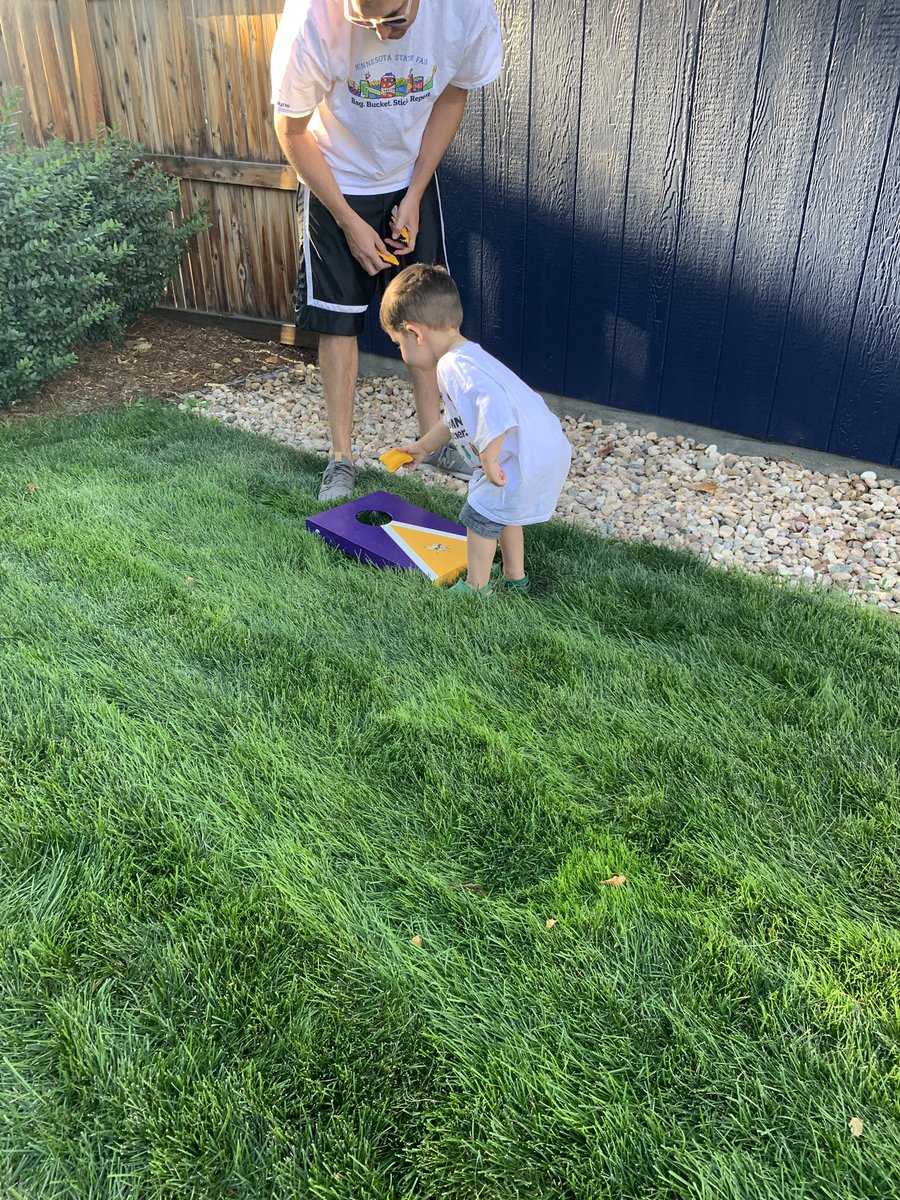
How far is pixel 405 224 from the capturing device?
11.7 ft

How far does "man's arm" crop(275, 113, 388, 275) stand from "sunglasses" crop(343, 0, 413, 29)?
Answer: 0.33 m

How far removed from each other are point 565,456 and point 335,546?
91 cm

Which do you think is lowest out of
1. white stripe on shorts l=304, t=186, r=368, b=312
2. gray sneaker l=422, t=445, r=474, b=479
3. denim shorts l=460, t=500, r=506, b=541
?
gray sneaker l=422, t=445, r=474, b=479

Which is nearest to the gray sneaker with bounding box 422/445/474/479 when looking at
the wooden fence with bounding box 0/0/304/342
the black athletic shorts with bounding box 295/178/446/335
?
the black athletic shorts with bounding box 295/178/446/335

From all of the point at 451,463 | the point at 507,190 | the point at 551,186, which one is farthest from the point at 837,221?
the point at 451,463

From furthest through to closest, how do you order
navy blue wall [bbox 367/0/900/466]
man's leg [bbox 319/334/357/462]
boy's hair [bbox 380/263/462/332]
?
man's leg [bbox 319/334/357/462] → navy blue wall [bbox 367/0/900/466] → boy's hair [bbox 380/263/462/332]

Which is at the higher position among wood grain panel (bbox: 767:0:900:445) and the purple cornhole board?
wood grain panel (bbox: 767:0:900:445)

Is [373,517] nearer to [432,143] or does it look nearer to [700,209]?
[432,143]

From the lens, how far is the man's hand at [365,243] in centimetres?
340

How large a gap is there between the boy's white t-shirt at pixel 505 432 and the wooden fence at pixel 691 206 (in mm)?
1629

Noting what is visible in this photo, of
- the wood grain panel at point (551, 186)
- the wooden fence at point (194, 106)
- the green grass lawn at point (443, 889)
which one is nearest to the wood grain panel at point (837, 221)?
the wood grain panel at point (551, 186)

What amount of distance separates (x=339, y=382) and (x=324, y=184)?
777 mm

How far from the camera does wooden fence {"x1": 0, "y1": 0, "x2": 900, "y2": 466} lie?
138 inches

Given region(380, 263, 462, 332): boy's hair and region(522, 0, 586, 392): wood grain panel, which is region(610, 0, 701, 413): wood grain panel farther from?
region(380, 263, 462, 332): boy's hair
